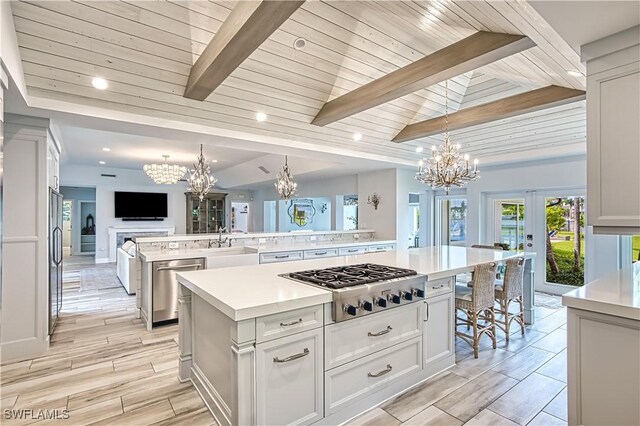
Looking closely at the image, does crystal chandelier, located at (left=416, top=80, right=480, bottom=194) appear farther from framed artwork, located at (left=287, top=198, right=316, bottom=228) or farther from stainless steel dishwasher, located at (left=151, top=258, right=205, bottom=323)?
framed artwork, located at (left=287, top=198, right=316, bottom=228)

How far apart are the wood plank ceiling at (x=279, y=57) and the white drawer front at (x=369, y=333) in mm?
2249

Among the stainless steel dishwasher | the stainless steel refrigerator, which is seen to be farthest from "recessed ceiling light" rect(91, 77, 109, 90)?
the stainless steel dishwasher

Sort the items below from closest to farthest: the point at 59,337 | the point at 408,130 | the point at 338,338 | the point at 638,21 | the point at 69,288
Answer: the point at 638,21 < the point at 338,338 < the point at 59,337 < the point at 408,130 < the point at 69,288

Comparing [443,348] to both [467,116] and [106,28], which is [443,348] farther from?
[106,28]

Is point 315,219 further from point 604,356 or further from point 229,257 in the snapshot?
point 604,356

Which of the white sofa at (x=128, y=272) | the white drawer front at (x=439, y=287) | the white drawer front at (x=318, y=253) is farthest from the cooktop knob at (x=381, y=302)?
the white sofa at (x=128, y=272)

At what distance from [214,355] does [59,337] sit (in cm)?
278

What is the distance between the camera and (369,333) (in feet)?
7.48

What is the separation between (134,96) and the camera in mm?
3166

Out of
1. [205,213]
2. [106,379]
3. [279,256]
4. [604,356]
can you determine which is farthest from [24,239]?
[205,213]

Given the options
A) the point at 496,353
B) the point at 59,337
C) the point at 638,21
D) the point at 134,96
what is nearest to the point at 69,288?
the point at 59,337

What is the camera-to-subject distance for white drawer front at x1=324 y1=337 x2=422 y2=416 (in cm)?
209

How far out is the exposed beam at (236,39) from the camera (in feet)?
6.38

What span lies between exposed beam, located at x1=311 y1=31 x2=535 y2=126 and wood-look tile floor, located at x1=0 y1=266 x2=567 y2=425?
8.90 feet
